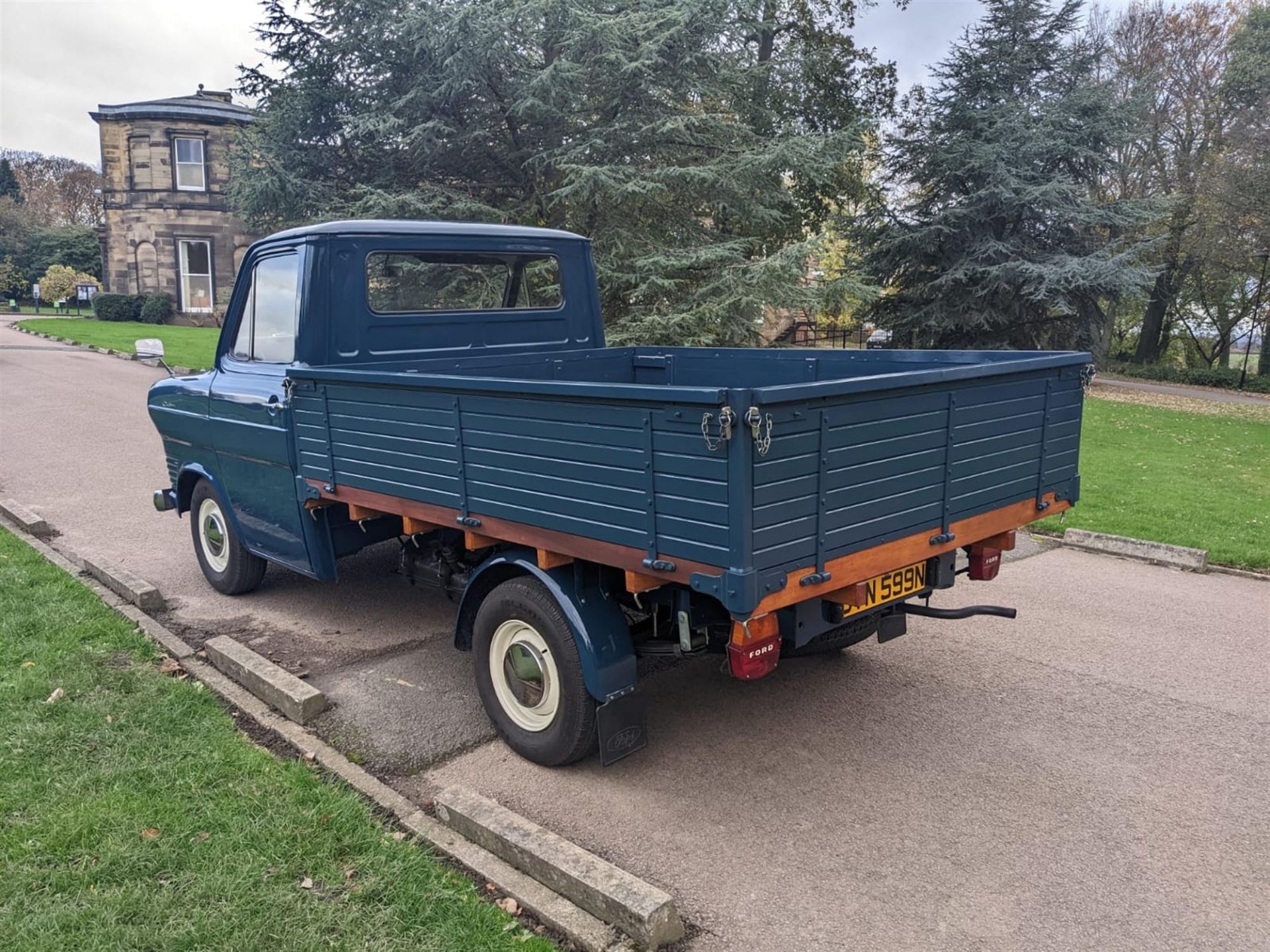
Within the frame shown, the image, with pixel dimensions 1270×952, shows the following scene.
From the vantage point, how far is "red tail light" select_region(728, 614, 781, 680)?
331cm

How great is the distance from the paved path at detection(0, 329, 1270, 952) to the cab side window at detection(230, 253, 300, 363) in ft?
5.62

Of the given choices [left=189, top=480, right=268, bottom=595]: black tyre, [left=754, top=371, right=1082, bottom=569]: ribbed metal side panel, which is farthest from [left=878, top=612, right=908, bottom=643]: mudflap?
[left=189, top=480, right=268, bottom=595]: black tyre

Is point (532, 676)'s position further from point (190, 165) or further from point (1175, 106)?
point (190, 165)

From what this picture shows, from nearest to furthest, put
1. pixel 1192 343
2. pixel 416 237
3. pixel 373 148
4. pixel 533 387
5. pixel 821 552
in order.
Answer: pixel 821 552, pixel 533 387, pixel 416 237, pixel 373 148, pixel 1192 343

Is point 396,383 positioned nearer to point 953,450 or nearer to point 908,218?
point 953,450

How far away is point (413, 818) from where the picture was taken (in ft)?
11.6

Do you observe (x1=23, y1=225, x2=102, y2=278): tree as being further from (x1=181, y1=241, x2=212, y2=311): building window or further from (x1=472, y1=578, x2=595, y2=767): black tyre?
(x1=472, y1=578, x2=595, y2=767): black tyre

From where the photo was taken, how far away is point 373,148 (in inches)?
598

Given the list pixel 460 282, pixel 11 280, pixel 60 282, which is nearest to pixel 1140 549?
pixel 460 282

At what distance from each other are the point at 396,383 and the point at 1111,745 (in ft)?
12.0

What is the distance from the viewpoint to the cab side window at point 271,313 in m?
5.15

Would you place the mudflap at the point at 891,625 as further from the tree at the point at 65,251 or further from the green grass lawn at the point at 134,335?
the tree at the point at 65,251

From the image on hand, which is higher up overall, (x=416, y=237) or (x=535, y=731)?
(x=416, y=237)

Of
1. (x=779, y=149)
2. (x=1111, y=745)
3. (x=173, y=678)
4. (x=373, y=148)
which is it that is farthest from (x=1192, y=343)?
(x=173, y=678)
